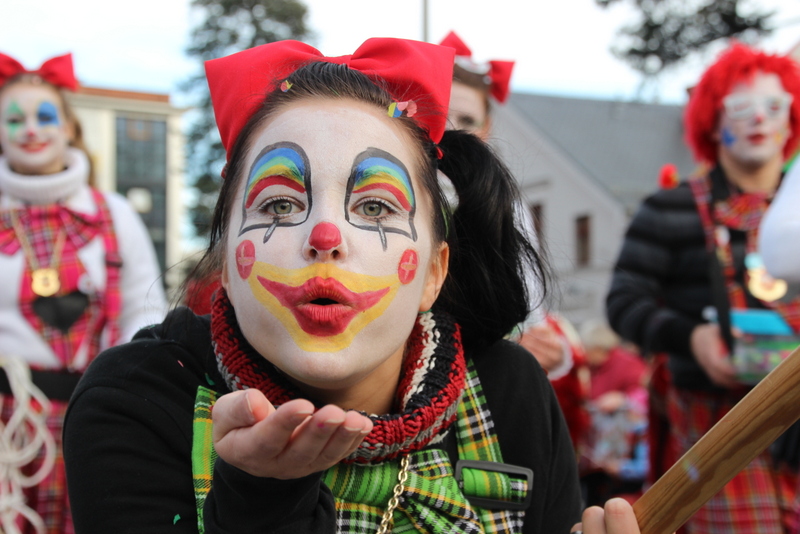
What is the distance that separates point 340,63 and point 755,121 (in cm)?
221

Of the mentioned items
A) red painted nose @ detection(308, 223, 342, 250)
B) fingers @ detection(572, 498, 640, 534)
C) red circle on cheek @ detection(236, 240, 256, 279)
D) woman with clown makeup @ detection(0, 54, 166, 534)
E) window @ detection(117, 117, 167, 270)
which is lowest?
window @ detection(117, 117, 167, 270)

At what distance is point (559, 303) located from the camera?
2107 mm

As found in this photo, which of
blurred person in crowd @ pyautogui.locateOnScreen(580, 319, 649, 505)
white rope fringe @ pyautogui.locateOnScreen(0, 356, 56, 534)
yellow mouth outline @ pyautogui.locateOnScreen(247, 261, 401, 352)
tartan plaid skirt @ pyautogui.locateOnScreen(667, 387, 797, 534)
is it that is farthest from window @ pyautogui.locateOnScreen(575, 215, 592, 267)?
yellow mouth outline @ pyautogui.locateOnScreen(247, 261, 401, 352)

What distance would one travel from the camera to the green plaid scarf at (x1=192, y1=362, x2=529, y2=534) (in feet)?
4.94

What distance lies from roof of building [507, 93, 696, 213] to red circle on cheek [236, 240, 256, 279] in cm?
1957

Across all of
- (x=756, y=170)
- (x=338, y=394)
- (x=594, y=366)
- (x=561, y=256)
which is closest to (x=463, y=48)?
(x=756, y=170)

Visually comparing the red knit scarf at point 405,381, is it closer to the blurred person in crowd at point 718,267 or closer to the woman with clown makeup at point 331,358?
the woman with clown makeup at point 331,358

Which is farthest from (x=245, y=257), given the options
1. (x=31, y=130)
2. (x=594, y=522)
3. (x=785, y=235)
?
(x=31, y=130)

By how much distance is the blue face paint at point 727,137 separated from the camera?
10.8ft

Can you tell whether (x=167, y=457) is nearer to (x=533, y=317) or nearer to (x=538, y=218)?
(x=538, y=218)

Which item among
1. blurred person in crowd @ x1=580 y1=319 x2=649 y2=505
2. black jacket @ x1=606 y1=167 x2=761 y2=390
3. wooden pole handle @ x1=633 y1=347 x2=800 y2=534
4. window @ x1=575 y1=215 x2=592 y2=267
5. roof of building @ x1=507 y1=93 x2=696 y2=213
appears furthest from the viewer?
roof of building @ x1=507 y1=93 x2=696 y2=213

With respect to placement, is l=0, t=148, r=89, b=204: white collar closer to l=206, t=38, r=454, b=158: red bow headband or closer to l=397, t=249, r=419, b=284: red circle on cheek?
l=206, t=38, r=454, b=158: red bow headband

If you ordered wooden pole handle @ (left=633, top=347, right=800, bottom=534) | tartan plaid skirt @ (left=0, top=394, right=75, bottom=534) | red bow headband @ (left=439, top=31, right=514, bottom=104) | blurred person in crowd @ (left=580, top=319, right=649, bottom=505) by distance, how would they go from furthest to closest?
blurred person in crowd @ (left=580, top=319, right=649, bottom=505), red bow headband @ (left=439, top=31, right=514, bottom=104), tartan plaid skirt @ (left=0, top=394, right=75, bottom=534), wooden pole handle @ (left=633, top=347, right=800, bottom=534)

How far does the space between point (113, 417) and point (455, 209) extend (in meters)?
0.88
